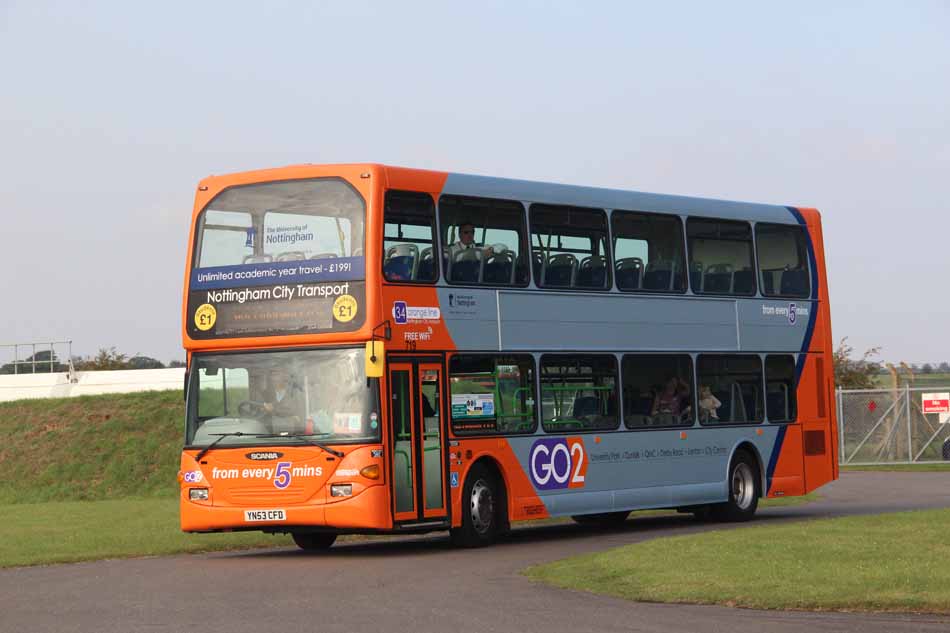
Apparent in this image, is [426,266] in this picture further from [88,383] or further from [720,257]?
[88,383]

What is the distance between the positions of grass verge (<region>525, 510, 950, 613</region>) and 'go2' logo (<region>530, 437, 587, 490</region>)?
2676 mm

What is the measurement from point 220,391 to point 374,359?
1.99m

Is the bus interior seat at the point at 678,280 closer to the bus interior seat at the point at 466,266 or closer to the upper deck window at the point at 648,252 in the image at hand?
the upper deck window at the point at 648,252

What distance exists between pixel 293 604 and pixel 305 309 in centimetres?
554

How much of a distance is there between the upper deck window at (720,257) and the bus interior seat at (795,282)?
33.9 inches

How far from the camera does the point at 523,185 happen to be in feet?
69.1

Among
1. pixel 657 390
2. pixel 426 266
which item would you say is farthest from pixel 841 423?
pixel 426 266

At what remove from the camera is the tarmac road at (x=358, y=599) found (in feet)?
39.4

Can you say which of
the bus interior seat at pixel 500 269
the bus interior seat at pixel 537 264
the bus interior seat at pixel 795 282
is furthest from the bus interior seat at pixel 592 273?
the bus interior seat at pixel 795 282

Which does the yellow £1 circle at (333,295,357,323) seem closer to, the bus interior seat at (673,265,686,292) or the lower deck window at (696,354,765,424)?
the bus interior seat at (673,265,686,292)

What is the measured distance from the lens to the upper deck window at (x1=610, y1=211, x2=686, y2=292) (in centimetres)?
2230

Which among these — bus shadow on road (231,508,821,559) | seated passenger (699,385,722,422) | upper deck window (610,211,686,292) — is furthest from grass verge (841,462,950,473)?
upper deck window (610,211,686,292)

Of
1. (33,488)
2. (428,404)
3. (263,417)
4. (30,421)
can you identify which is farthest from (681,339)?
(30,421)

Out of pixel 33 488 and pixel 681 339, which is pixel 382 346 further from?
pixel 33 488
